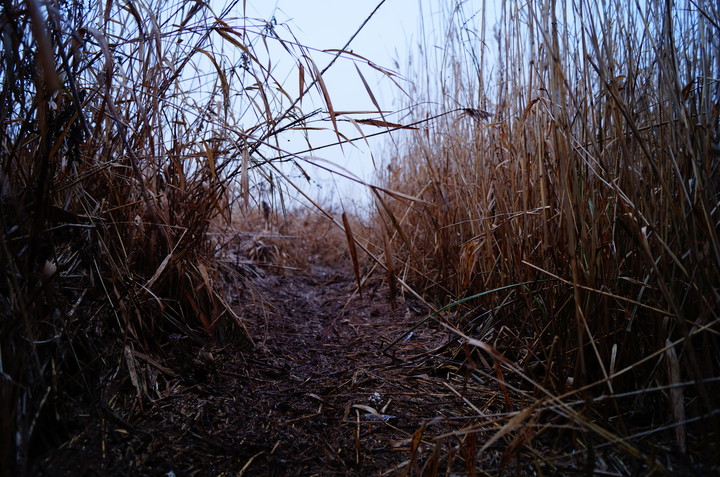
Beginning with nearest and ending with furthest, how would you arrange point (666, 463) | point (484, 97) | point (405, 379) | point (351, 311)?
point (666, 463), point (405, 379), point (484, 97), point (351, 311)

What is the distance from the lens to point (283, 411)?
2.87 feet

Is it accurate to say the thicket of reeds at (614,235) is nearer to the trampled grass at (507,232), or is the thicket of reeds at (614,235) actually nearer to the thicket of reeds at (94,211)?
the trampled grass at (507,232)

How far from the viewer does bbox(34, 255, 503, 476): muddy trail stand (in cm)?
68

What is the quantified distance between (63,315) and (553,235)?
1.06 m

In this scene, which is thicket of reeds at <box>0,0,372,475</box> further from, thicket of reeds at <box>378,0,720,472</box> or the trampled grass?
thicket of reeds at <box>378,0,720,472</box>

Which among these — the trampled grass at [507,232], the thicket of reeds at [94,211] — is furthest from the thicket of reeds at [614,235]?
the thicket of reeds at [94,211]

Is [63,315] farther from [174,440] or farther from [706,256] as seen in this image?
[706,256]

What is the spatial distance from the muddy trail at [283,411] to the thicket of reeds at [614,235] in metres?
0.14

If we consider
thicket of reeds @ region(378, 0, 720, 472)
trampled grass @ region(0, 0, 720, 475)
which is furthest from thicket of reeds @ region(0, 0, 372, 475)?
thicket of reeds @ region(378, 0, 720, 472)

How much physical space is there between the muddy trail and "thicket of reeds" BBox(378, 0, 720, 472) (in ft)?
0.47

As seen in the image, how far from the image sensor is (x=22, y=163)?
819 millimetres

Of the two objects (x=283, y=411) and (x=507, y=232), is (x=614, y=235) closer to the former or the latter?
(x=507, y=232)

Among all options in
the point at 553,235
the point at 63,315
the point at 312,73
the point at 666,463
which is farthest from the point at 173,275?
the point at 666,463

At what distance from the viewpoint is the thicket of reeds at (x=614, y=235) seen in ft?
2.16
